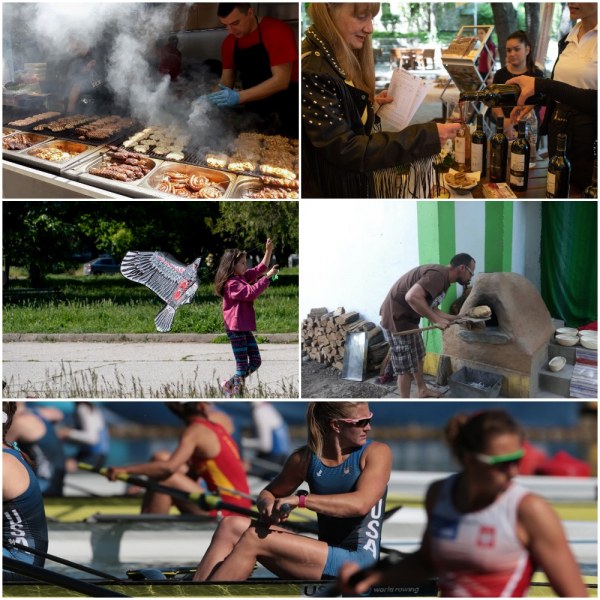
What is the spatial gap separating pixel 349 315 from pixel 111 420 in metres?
1.27

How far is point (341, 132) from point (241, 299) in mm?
900

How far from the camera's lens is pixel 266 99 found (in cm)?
405

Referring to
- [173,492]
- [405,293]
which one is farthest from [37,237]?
[405,293]

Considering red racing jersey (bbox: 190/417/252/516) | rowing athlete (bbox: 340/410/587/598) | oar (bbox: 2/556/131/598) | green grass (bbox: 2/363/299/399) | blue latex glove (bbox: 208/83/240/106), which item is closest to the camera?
rowing athlete (bbox: 340/410/587/598)

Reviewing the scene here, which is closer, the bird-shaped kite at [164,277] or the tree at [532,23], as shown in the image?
the tree at [532,23]

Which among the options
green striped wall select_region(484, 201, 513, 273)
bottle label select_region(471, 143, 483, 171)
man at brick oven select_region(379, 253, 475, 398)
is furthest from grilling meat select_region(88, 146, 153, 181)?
green striped wall select_region(484, 201, 513, 273)

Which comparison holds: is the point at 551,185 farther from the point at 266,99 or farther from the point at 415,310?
the point at 266,99

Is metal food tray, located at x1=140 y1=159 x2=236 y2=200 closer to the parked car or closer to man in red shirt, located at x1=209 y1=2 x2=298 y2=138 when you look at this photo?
man in red shirt, located at x1=209 y1=2 x2=298 y2=138

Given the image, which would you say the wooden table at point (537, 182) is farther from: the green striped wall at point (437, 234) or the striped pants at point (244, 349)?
the striped pants at point (244, 349)

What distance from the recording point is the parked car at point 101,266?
4.25m

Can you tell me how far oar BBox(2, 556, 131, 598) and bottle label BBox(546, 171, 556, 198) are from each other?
2686 mm

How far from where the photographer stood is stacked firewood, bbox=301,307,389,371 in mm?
4156

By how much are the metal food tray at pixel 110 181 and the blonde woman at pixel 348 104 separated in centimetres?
73

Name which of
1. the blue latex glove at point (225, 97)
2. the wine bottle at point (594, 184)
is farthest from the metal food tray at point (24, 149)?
the wine bottle at point (594, 184)
